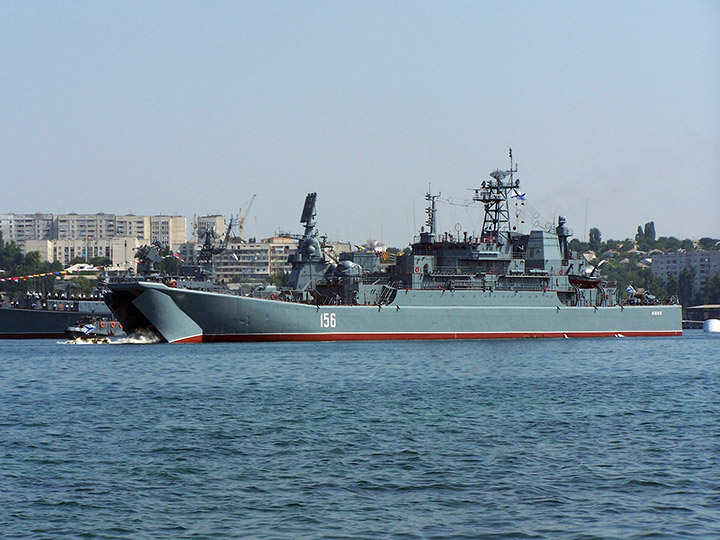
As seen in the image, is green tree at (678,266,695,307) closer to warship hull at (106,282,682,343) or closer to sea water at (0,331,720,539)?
warship hull at (106,282,682,343)

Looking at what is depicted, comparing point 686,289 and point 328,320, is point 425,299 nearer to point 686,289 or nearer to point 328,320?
point 328,320

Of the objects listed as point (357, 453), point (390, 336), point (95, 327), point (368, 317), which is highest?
point (368, 317)

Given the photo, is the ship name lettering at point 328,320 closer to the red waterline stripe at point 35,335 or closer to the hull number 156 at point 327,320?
the hull number 156 at point 327,320

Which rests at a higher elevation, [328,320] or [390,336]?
[328,320]

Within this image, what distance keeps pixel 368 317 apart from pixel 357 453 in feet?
138

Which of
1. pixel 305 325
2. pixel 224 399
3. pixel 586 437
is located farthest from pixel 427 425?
pixel 305 325

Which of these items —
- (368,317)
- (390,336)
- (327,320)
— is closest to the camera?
(327,320)

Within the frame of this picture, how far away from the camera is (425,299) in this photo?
66375mm

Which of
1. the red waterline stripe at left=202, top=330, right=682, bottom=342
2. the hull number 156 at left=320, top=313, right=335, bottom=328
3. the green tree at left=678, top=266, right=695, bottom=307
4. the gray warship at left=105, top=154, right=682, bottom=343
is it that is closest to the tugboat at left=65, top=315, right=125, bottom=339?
the gray warship at left=105, top=154, right=682, bottom=343

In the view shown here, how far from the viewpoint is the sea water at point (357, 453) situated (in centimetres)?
1644

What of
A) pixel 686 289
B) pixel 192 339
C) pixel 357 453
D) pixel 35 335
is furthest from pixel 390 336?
pixel 686 289

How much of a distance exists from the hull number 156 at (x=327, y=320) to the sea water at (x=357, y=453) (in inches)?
769

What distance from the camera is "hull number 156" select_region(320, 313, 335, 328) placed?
62844 millimetres

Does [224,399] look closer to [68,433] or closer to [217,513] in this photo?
[68,433]
